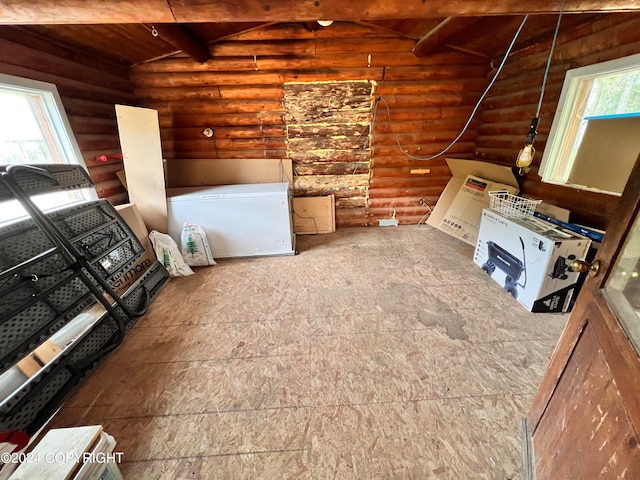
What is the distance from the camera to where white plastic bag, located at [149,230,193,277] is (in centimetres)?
270

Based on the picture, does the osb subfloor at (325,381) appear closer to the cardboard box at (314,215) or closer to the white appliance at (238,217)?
the white appliance at (238,217)

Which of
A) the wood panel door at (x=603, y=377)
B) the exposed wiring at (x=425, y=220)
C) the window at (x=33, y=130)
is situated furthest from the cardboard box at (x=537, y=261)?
the window at (x=33, y=130)

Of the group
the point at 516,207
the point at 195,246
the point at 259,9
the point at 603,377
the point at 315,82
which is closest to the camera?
the point at 603,377

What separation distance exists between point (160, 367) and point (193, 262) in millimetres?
1442

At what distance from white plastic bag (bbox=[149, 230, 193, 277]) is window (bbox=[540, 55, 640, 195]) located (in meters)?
3.73

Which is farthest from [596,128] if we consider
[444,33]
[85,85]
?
[85,85]

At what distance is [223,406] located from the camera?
143cm

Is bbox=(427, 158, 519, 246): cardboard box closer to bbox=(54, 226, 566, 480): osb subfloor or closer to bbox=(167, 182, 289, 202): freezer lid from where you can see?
bbox=(54, 226, 566, 480): osb subfloor

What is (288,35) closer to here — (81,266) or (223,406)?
(81,266)

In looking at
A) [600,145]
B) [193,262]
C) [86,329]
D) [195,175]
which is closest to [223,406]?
[86,329]

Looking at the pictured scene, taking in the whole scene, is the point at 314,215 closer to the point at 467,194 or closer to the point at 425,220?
the point at 425,220

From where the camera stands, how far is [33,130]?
2.14 m

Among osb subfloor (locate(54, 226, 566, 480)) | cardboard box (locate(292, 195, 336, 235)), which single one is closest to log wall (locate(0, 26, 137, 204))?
osb subfloor (locate(54, 226, 566, 480))

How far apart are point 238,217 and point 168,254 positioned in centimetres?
80
